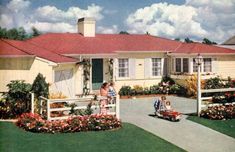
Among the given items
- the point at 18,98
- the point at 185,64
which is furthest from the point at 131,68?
the point at 18,98

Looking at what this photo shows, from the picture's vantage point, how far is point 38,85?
1476 cm

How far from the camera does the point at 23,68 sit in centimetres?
1692

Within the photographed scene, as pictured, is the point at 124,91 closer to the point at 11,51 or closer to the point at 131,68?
the point at 131,68

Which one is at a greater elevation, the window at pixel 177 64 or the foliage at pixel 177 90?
the window at pixel 177 64

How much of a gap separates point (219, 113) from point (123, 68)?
9455 mm

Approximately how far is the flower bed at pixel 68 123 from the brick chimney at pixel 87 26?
12554 millimetres

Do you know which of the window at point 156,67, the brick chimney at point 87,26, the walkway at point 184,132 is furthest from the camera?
the brick chimney at point 87,26

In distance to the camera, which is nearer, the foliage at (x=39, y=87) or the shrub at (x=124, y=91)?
the foliage at (x=39, y=87)

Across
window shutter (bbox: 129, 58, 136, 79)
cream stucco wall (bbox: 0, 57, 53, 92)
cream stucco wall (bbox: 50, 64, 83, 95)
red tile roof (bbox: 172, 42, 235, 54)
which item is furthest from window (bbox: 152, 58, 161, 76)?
cream stucco wall (bbox: 0, 57, 53, 92)

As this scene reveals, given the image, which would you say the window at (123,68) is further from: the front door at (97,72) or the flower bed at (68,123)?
the flower bed at (68,123)

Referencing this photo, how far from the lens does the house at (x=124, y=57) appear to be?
73.2ft

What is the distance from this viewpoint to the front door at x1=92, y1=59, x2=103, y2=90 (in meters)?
23.2

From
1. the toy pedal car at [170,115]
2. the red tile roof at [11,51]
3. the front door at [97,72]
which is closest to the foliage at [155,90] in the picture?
the front door at [97,72]

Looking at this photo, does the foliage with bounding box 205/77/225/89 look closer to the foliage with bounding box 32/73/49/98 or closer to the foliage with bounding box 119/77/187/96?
the foliage with bounding box 119/77/187/96
